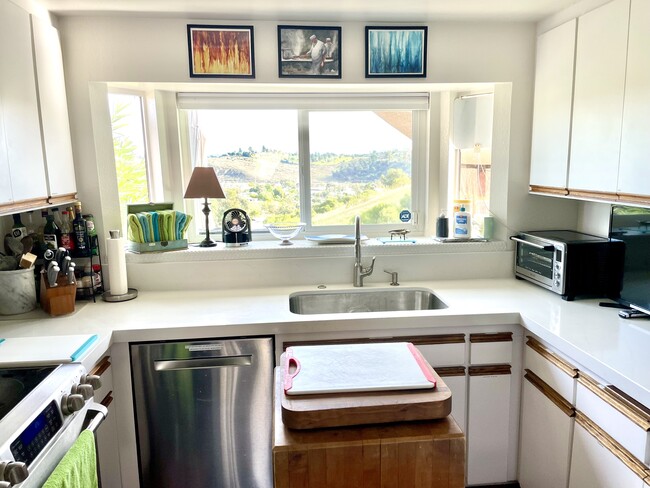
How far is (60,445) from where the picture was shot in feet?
4.22

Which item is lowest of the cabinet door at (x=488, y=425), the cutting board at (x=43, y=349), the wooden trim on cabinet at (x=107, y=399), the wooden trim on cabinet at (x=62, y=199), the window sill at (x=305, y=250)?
the cabinet door at (x=488, y=425)

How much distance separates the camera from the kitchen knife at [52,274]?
1.93m

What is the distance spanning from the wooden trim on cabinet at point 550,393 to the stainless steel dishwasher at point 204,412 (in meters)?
1.10

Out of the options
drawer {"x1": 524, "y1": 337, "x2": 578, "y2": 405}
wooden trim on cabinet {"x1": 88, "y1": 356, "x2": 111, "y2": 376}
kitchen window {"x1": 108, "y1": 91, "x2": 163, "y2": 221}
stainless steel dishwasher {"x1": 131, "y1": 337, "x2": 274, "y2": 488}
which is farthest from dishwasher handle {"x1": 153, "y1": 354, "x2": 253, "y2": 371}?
drawer {"x1": 524, "y1": 337, "x2": 578, "y2": 405}

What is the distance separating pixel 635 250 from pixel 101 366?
217 cm

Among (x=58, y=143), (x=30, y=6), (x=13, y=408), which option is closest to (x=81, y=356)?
(x=13, y=408)

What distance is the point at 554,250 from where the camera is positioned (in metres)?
2.18

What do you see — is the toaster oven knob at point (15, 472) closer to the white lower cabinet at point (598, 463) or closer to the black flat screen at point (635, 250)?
the white lower cabinet at point (598, 463)

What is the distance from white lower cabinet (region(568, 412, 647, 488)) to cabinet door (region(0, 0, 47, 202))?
220 cm

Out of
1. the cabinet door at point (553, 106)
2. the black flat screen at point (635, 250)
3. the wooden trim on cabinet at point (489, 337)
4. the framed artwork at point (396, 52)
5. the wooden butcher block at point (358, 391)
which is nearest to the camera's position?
the wooden butcher block at point (358, 391)

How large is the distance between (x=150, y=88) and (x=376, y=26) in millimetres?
1296

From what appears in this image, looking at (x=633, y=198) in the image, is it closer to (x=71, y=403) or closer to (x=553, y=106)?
(x=553, y=106)

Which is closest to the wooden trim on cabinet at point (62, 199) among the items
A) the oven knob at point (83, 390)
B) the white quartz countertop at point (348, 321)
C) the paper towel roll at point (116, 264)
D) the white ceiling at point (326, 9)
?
the paper towel roll at point (116, 264)

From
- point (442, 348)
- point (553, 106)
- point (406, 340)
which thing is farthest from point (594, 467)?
point (553, 106)
